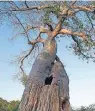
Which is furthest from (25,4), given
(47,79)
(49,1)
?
(47,79)

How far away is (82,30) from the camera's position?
10.3m

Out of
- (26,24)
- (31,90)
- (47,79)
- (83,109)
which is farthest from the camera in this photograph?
(83,109)

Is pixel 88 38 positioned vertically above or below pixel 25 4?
below

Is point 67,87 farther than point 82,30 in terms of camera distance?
No

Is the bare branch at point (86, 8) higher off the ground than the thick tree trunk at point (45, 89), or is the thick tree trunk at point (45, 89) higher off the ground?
the bare branch at point (86, 8)

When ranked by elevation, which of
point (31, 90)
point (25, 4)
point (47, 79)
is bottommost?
point (31, 90)

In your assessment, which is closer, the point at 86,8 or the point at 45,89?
the point at 45,89

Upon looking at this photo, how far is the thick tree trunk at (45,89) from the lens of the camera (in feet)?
25.9

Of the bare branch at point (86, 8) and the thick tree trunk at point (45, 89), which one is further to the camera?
the bare branch at point (86, 8)

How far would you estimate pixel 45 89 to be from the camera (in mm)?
8148

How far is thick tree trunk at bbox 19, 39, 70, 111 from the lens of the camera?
311 inches

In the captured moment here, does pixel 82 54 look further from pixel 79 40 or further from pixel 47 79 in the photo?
pixel 47 79

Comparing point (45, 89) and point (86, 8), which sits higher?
point (86, 8)

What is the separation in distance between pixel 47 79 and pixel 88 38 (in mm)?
2216
